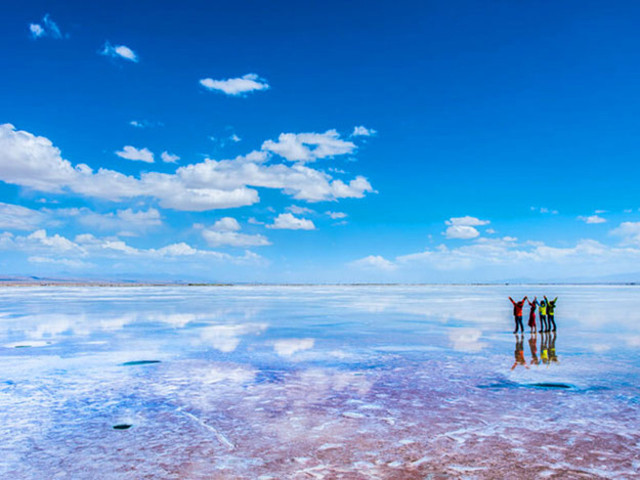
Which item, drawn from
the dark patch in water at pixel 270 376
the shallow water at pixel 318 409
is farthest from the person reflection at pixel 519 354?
the dark patch in water at pixel 270 376

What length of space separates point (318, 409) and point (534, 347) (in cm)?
1078

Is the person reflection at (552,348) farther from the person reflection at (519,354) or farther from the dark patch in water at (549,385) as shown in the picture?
the dark patch in water at (549,385)

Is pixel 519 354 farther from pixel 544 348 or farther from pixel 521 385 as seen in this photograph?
pixel 521 385

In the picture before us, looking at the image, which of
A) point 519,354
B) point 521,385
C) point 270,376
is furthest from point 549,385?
point 270,376

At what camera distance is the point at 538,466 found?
233 inches

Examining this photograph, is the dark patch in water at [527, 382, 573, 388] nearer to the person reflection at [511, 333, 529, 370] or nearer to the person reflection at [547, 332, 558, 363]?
the person reflection at [511, 333, 529, 370]

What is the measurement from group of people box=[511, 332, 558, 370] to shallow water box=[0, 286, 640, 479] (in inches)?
5.2

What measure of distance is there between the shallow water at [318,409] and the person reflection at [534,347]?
0.19 meters

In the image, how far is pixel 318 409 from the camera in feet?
28.1

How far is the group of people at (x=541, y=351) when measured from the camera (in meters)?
13.4

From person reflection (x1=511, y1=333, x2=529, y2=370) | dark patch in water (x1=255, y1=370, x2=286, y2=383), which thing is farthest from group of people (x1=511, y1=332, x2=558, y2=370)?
dark patch in water (x1=255, y1=370, x2=286, y2=383)

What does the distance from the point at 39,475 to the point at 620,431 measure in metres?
8.16

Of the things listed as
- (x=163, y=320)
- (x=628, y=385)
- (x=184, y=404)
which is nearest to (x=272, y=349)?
(x=184, y=404)

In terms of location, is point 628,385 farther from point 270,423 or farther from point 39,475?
point 39,475
